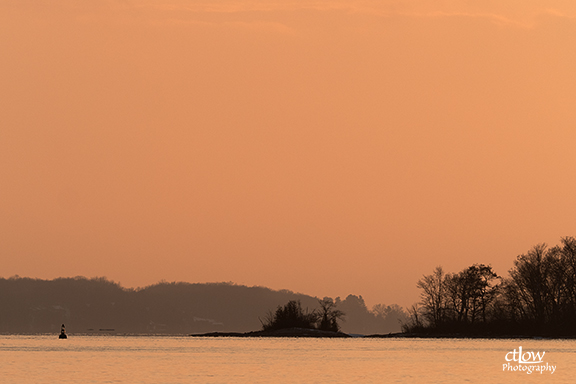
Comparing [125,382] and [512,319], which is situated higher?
[512,319]

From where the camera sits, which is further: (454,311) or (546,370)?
(454,311)

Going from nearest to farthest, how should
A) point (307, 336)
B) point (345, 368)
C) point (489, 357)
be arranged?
point (345, 368), point (489, 357), point (307, 336)

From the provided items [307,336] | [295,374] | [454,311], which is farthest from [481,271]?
[295,374]

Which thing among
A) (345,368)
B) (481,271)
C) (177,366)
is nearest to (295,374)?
(345,368)

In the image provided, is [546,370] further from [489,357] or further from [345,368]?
[489,357]

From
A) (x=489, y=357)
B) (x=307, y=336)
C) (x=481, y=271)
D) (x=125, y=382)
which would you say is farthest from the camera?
(x=307, y=336)

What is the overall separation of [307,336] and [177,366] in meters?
114

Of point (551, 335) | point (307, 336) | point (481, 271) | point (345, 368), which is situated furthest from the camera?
point (307, 336)

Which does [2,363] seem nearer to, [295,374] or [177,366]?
[177,366]

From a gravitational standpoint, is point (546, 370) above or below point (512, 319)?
below

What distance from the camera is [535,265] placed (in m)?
162

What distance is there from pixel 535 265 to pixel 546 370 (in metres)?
90.2

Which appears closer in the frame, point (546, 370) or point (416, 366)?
point (546, 370)

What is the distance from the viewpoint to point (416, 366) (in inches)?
3346
